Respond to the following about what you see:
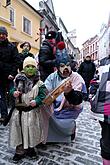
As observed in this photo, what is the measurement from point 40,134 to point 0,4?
9385mm

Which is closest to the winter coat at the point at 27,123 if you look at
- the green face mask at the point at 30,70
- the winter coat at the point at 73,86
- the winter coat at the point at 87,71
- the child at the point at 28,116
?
the child at the point at 28,116

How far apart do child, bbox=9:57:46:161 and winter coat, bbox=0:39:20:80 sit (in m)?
1.33

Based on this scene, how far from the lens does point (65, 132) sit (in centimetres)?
345

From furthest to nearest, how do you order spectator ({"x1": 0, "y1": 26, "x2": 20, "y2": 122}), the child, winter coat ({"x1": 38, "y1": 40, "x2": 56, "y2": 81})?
spectator ({"x1": 0, "y1": 26, "x2": 20, "y2": 122})
winter coat ({"x1": 38, "y1": 40, "x2": 56, "y2": 81})
the child

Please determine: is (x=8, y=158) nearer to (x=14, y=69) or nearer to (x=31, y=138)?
(x=31, y=138)

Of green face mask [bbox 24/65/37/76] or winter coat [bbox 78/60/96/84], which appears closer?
green face mask [bbox 24/65/37/76]

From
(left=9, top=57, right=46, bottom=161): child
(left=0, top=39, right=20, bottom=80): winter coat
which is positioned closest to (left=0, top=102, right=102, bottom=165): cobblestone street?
(left=9, top=57, right=46, bottom=161): child

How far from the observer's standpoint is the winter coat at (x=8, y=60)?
422cm

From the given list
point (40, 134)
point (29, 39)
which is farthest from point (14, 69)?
point (29, 39)

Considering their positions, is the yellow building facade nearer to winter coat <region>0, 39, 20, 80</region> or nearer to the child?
winter coat <region>0, 39, 20, 80</region>

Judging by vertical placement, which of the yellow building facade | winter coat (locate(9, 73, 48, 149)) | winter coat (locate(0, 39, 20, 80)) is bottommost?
winter coat (locate(9, 73, 48, 149))

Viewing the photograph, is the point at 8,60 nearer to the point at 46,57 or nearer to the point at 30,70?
the point at 46,57

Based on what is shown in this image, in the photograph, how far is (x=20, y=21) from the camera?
14.7m

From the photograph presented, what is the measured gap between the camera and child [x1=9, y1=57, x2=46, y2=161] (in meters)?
2.88
